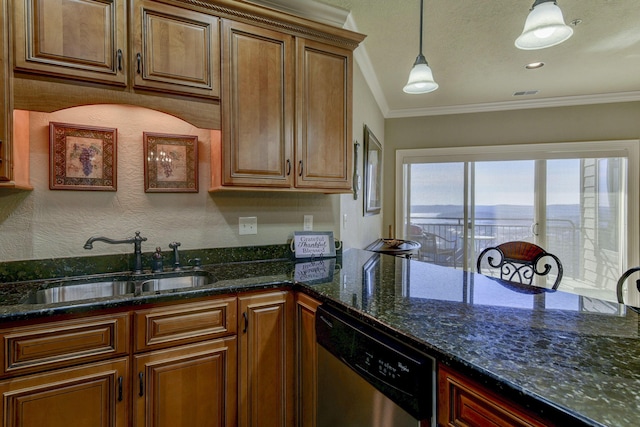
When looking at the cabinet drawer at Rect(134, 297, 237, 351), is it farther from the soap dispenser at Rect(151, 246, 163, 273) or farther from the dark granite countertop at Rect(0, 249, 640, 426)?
the soap dispenser at Rect(151, 246, 163, 273)

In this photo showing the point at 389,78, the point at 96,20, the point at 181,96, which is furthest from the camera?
the point at 389,78

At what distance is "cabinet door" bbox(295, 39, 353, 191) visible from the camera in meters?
2.04

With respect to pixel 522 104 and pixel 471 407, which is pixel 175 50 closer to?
pixel 471 407

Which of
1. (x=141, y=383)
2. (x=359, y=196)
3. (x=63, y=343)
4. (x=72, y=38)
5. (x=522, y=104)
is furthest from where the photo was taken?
(x=522, y=104)

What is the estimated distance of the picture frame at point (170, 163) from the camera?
194 centimetres

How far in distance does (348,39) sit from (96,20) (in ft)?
4.61

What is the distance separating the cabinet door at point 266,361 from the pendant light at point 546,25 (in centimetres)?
168

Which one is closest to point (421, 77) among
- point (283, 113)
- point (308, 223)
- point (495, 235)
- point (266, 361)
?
point (283, 113)

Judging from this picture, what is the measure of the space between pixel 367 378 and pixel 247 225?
136 centimetres

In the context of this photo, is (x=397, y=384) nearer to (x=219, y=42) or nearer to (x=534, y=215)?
(x=219, y=42)

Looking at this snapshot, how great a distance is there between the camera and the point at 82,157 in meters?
1.78

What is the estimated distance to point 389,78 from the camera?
344 cm

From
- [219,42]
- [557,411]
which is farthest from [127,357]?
[219,42]

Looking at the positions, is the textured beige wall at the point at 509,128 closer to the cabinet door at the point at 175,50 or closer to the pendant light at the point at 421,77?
the pendant light at the point at 421,77
